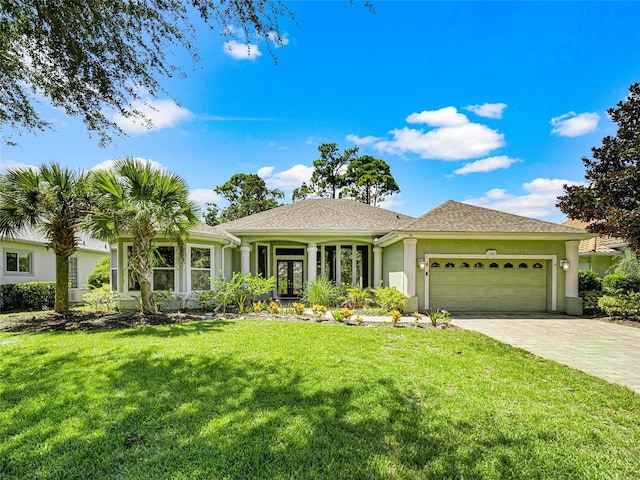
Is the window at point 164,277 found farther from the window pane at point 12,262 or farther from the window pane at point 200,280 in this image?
the window pane at point 12,262

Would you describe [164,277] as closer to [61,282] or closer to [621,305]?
[61,282]

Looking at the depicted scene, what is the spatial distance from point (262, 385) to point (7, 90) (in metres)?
5.31

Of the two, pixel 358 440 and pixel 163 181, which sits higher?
pixel 163 181

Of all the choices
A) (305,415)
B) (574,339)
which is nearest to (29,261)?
(305,415)

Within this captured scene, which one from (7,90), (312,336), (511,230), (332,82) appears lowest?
(312,336)

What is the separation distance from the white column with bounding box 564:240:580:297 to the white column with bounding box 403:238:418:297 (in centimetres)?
553

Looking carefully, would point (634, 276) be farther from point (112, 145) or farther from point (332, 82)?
point (112, 145)

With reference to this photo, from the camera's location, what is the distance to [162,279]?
1206 centimetres

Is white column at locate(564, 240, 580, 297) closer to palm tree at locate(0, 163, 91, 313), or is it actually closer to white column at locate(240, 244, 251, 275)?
white column at locate(240, 244, 251, 275)

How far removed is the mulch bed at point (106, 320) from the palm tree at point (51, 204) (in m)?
0.78

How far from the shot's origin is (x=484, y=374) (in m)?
5.00

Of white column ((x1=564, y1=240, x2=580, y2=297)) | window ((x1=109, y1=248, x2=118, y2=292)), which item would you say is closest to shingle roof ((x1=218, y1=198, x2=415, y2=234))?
window ((x1=109, y1=248, x2=118, y2=292))

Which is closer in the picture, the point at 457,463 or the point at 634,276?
the point at 457,463

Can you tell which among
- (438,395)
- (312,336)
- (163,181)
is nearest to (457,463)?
(438,395)
